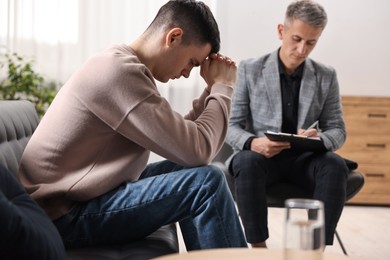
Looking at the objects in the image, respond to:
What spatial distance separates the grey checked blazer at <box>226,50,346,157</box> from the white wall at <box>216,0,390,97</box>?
1767 millimetres

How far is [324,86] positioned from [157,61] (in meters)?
1.33

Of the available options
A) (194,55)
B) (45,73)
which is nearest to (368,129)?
(45,73)

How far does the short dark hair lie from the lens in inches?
72.4

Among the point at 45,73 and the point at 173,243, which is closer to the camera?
the point at 173,243

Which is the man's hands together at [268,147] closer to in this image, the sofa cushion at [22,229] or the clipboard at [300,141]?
the clipboard at [300,141]

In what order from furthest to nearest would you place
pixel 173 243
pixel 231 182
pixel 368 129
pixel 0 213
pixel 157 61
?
1. pixel 368 129
2. pixel 231 182
3. pixel 157 61
4. pixel 173 243
5. pixel 0 213

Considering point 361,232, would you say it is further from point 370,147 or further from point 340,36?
point 340,36

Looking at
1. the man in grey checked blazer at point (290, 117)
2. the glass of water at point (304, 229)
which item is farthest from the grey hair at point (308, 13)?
the glass of water at point (304, 229)

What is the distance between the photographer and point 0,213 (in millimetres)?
1025

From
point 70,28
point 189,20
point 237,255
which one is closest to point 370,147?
point 70,28

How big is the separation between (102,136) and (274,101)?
139 cm

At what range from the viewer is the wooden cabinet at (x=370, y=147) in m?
4.45

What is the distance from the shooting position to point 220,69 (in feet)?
6.40

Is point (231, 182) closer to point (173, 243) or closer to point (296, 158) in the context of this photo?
point (296, 158)
